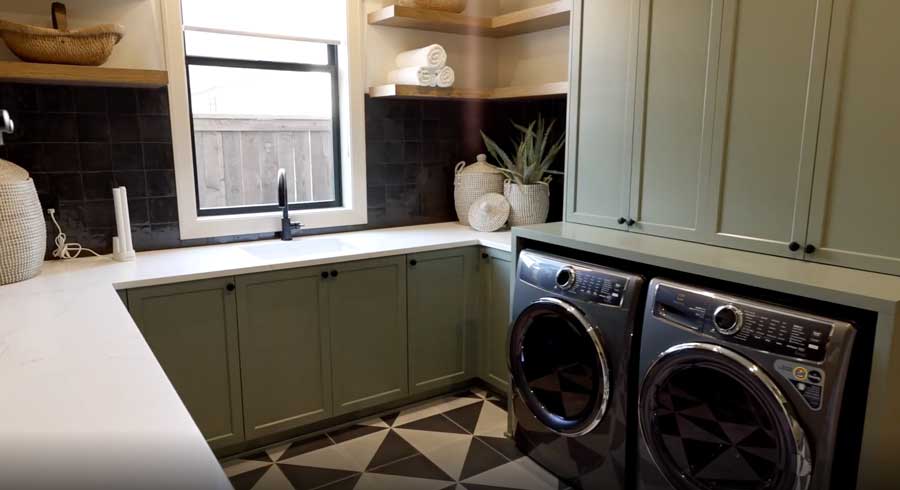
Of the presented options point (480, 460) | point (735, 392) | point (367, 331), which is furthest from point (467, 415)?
point (735, 392)

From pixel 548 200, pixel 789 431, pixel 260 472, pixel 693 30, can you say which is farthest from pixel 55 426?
pixel 548 200

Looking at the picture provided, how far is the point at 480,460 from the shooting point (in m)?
2.63

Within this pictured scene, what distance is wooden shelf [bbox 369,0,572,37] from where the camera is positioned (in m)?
3.01

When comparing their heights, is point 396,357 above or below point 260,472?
above

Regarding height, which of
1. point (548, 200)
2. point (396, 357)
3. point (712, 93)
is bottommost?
point (396, 357)

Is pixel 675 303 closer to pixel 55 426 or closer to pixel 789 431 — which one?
pixel 789 431

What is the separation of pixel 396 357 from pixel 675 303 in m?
1.47

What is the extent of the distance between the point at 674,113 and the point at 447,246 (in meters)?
1.23

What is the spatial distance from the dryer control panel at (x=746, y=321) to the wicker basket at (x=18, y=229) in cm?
224

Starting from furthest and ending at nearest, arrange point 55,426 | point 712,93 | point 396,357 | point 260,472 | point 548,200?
point 548,200 < point 396,357 < point 260,472 < point 712,93 < point 55,426

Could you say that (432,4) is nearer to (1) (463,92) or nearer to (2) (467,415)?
(1) (463,92)

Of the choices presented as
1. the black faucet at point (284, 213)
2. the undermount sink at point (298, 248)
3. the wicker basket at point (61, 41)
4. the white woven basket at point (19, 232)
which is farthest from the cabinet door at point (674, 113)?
the white woven basket at point (19, 232)

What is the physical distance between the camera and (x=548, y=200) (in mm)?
3322

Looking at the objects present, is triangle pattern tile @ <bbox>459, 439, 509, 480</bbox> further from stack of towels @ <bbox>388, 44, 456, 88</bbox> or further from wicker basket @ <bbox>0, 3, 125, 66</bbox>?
wicker basket @ <bbox>0, 3, 125, 66</bbox>
